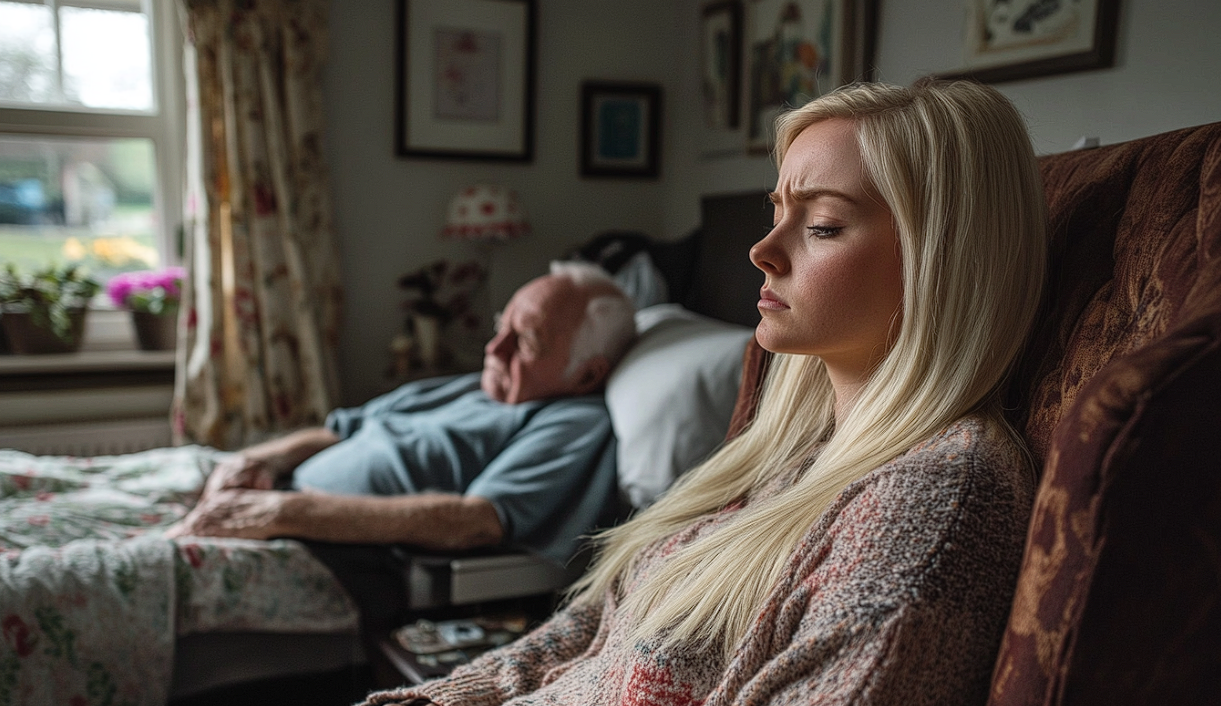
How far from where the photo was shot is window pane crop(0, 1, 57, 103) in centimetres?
287

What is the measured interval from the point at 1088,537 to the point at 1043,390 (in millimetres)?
288

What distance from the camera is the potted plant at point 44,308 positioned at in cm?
A: 286

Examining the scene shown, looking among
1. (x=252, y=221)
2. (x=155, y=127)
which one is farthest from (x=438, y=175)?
(x=155, y=127)

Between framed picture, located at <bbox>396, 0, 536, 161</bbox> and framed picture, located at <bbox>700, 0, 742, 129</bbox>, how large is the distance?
655 mm

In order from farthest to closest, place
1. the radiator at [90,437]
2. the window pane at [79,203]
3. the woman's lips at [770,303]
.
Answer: the window pane at [79,203] → the radiator at [90,437] → the woman's lips at [770,303]

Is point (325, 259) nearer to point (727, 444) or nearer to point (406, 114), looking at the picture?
point (406, 114)

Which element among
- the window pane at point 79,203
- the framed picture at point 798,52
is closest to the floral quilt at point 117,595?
the window pane at point 79,203

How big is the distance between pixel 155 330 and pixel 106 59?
919 millimetres

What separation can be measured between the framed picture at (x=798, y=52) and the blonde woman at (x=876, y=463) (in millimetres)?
1551

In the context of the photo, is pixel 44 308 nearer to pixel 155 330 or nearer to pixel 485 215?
pixel 155 330

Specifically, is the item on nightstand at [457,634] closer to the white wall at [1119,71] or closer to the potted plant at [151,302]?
the white wall at [1119,71]

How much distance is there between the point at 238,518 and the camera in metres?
1.74

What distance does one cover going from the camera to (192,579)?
159 cm

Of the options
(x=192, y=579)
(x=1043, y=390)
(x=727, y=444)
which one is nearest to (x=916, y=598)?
(x=1043, y=390)
